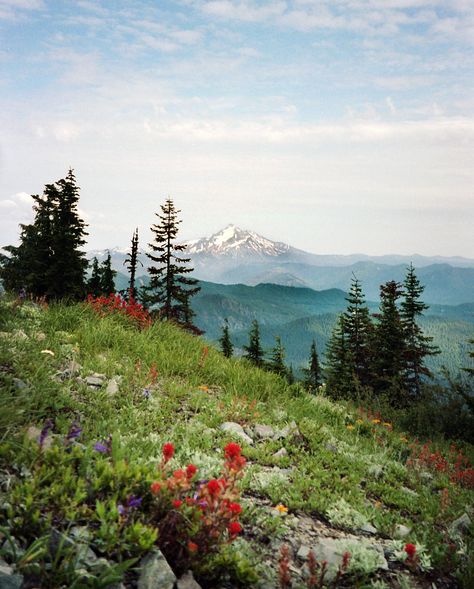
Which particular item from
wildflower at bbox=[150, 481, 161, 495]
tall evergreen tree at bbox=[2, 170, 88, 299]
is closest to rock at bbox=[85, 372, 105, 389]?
wildflower at bbox=[150, 481, 161, 495]

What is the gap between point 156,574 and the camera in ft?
9.75

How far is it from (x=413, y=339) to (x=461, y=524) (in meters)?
41.6

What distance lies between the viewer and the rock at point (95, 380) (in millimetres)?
7035

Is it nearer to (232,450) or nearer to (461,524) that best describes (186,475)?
(232,450)

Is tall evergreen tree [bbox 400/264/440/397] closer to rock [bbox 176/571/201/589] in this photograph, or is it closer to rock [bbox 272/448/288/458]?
rock [bbox 272/448/288/458]

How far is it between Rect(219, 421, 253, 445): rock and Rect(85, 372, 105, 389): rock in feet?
7.25

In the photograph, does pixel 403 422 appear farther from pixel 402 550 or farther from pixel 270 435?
pixel 402 550

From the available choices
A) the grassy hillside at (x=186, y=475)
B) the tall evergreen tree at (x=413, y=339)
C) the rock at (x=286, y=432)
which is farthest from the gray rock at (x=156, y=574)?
the tall evergreen tree at (x=413, y=339)

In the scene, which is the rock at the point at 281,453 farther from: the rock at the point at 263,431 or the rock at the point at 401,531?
the rock at the point at 401,531

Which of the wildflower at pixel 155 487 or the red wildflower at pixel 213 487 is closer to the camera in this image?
the red wildflower at pixel 213 487

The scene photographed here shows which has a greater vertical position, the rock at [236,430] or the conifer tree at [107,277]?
the conifer tree at [107,277]

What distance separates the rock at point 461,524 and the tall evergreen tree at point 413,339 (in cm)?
3746

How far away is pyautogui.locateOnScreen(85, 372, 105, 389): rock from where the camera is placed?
7.04 metres

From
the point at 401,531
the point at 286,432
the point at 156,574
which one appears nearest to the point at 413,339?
the point at 286,432
